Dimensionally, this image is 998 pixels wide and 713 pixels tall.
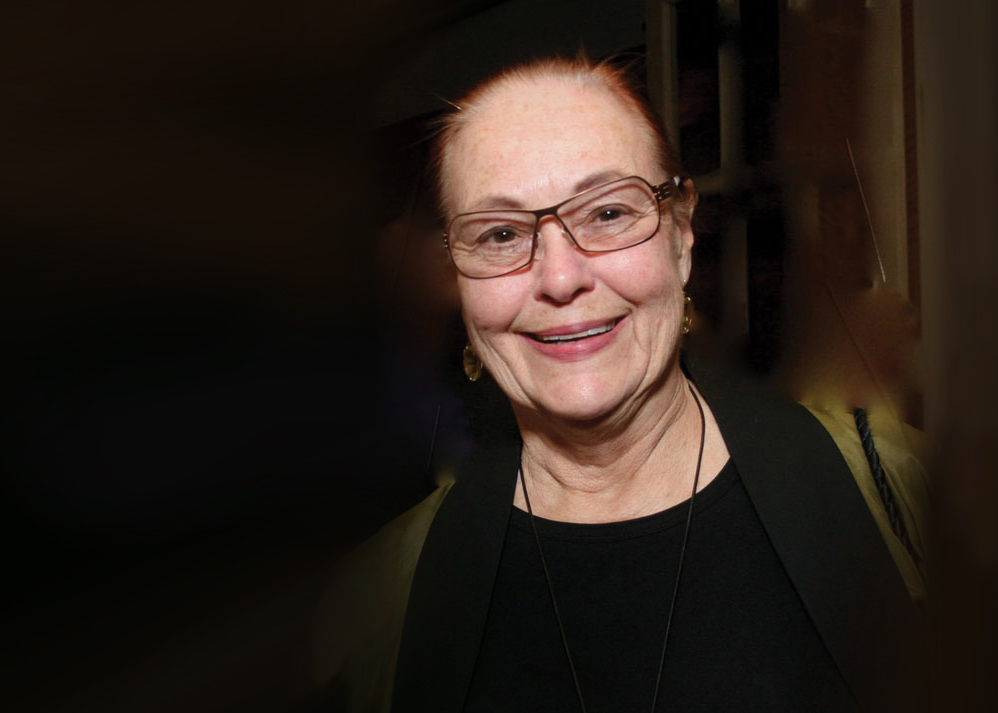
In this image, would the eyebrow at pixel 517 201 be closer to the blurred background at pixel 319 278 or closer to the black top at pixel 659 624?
the blurred background at pixel 319 278

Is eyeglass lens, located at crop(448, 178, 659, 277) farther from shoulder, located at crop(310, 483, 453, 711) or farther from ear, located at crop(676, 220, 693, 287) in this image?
shoulder, located at crop(310, 483, 453, 711)

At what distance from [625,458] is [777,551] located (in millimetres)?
163

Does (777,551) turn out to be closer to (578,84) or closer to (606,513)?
(606,513)

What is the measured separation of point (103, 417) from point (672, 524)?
1.65 feet

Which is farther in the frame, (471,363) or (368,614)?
(471,363)

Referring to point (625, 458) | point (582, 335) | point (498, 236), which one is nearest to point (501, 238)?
point (498, 236)

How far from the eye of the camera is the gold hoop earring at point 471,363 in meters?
0.66

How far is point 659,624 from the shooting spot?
587 millimetres

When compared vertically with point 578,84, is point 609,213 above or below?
below

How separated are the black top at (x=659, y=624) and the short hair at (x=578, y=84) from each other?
309 mm

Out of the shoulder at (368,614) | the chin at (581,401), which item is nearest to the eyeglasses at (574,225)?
the chin at (581,401)

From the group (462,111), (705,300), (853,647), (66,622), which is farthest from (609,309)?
(66,622)

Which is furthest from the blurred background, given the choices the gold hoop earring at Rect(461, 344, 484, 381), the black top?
the black top

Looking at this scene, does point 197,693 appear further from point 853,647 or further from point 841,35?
point 841,35
